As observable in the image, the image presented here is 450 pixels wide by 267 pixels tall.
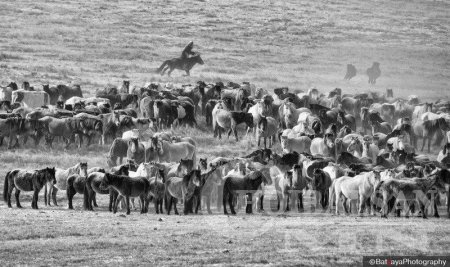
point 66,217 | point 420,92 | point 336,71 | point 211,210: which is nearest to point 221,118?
point 211,210

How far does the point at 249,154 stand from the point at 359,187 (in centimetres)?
672

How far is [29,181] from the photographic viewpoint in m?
22.7

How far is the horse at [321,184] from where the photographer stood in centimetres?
2386

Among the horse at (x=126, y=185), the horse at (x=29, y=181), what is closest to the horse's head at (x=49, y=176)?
the horse at (x=29, y=181)

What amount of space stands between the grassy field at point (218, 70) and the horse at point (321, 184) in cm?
125

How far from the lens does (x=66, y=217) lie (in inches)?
819

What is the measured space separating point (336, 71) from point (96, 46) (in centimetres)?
1451

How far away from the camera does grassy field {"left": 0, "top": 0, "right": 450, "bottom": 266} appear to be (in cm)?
1759

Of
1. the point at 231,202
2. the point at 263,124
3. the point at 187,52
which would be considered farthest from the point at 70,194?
the point at 187,52

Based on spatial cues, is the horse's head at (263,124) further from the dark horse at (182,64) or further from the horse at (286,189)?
the dark horse at (182,64)

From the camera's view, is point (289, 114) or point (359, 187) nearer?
point (359, 187)

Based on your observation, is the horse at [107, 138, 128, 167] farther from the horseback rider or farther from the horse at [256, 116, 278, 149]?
the horseback rider

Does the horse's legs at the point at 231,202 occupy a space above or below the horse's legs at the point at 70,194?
below

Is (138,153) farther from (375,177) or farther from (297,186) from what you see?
(375,177)
